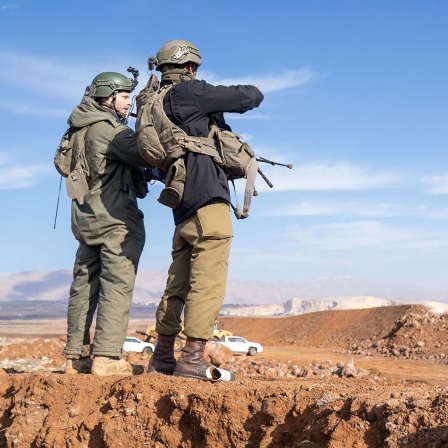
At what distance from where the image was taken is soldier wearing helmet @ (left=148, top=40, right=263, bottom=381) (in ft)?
14.5

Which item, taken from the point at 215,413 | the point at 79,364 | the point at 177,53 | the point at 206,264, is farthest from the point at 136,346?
the point at 215,413

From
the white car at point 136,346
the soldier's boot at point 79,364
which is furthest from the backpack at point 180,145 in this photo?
the white car at point 136,346

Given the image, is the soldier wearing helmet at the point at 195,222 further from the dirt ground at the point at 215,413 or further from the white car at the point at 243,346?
the white car at the point at 243,346

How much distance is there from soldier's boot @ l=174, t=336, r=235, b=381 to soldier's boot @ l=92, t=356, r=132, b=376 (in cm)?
87

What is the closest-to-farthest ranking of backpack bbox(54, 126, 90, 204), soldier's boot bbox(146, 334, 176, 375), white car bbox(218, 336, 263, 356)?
soldier's boot bbox(146, 334, 176, 375)
backpack bbox(54, 126, 90, 204)
white car bbox(218, 336, 263, 356)

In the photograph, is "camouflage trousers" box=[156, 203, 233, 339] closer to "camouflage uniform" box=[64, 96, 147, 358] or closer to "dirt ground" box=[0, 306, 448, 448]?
"dirt ground" box=[0, 306, 448, 448]

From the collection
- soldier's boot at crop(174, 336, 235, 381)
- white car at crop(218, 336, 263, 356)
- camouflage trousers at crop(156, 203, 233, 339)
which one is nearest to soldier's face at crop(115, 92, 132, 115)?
camouflage trousers at crop(156, 203, 233, 339)

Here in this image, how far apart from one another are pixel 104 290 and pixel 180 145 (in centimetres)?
135

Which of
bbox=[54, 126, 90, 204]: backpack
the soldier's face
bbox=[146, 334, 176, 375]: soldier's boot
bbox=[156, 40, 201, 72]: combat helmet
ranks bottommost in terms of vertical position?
bbox=[146, 334, 176, 375]: soldier's boot

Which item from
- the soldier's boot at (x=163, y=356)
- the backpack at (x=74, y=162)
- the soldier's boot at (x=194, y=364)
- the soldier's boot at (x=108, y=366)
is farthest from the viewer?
the backpack at (x=74, y=162)

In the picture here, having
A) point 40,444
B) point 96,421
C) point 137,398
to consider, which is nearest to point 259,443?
point 137,398

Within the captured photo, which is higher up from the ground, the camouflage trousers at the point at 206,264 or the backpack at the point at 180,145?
the backpack at the point at 180,145

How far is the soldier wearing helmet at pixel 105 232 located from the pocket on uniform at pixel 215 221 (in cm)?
96

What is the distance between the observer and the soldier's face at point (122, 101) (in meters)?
5.75
